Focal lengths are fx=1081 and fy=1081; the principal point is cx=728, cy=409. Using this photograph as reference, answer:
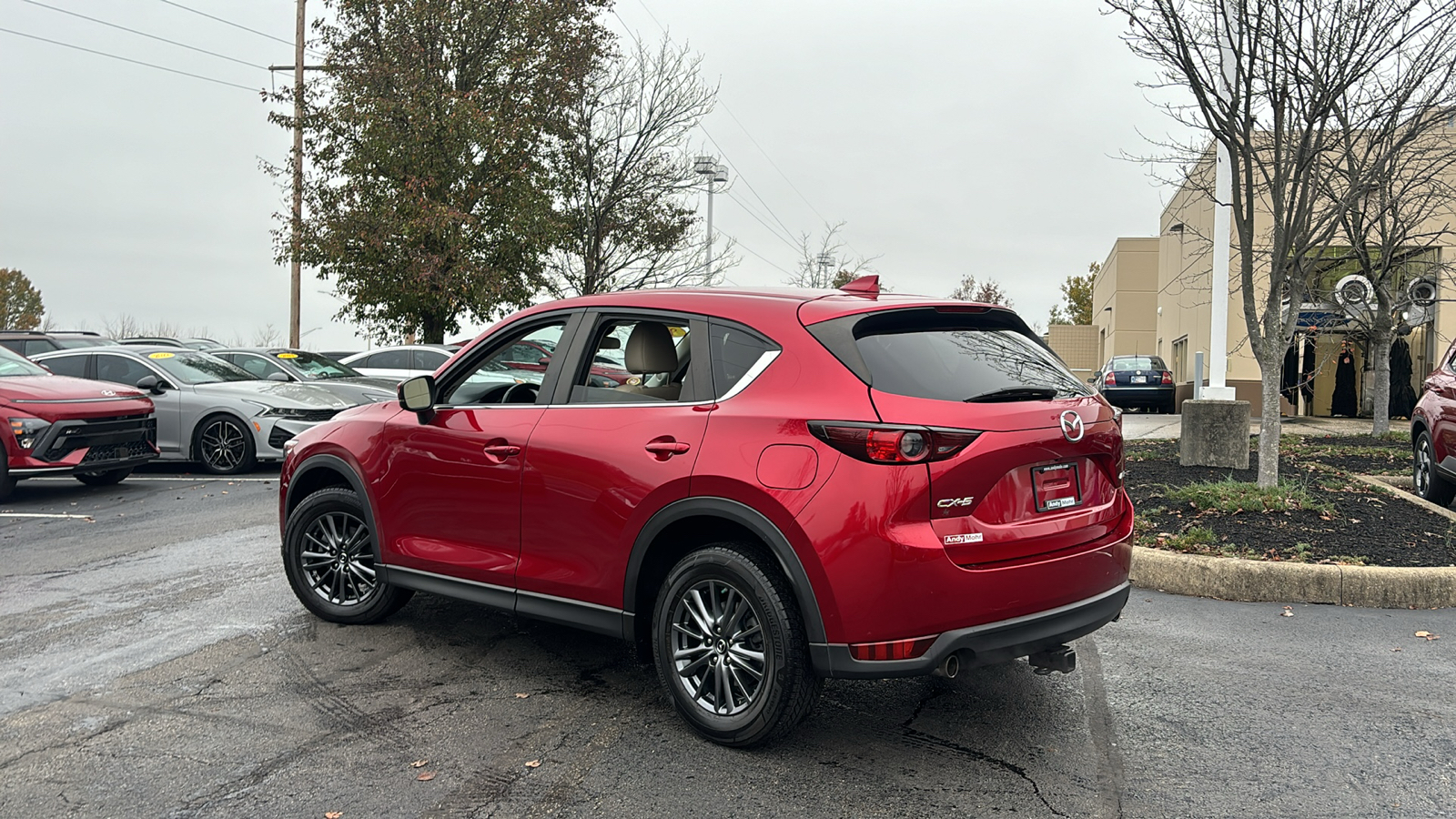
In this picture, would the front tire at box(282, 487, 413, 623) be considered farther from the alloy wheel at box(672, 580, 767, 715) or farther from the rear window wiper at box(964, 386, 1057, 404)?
the rear window wiper at box(964, 386, 1057, 404)

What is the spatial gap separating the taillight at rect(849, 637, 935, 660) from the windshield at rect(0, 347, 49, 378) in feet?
35.2

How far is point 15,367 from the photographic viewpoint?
1139 centimetres

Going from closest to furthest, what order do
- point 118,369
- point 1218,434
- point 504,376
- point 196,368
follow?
point 504,376 → point 1218,434 → point 196,368 → point 118,369

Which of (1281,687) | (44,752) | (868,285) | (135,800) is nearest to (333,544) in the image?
(44,752)

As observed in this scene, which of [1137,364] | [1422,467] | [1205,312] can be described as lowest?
[1422,467]

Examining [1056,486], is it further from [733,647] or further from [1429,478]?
[1429,478]

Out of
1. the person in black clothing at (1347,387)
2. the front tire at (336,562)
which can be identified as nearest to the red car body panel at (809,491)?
the front tire at (336,562)

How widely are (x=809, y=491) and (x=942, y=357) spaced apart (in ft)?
2.50

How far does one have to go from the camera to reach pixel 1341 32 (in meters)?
8.52

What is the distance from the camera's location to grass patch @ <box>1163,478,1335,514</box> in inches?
323

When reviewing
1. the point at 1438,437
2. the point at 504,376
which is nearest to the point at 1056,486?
the point at 504,376

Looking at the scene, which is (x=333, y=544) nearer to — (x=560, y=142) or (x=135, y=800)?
(x=135, y=800)

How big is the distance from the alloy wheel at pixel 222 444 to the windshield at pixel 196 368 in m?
0.72

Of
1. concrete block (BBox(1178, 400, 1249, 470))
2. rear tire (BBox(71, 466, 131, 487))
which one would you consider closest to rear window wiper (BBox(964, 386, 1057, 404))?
concrete block (BBox(1178, 400, 1249, 470))
